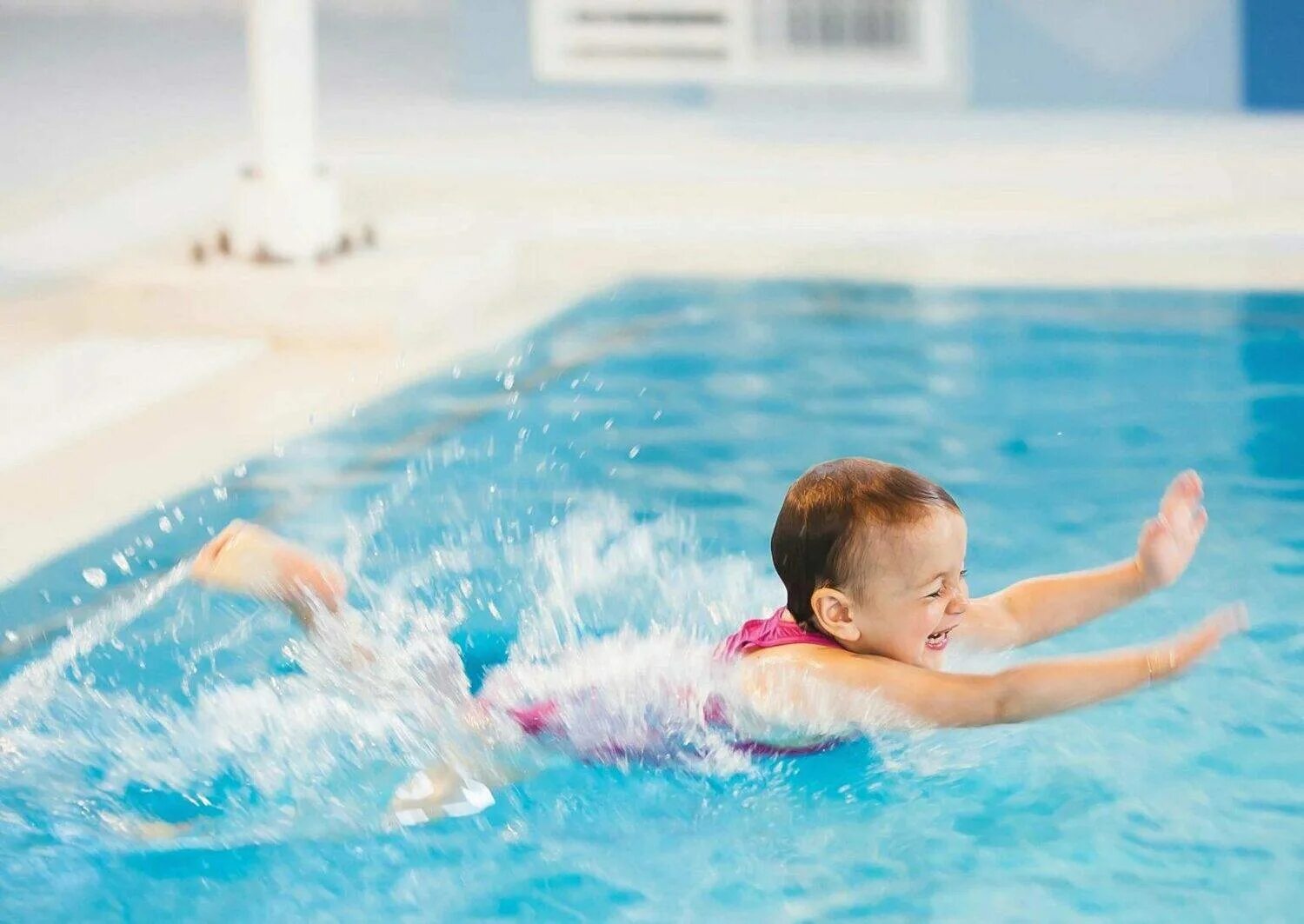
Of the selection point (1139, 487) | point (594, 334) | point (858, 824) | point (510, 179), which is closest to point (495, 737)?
point (858, 824)

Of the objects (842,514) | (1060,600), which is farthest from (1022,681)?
(1060,600)

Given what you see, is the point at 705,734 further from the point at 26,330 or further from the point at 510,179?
the point at 510,179

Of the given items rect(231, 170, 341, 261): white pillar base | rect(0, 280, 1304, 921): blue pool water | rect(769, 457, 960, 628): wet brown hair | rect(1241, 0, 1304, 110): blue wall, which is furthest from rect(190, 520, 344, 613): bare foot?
rect(1241, 0, 1304, 110): blue wall

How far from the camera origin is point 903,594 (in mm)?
2490

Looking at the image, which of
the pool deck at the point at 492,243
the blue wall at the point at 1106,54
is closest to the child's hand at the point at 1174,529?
the pool deck at the point at 492,243

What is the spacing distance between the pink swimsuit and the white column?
3.35 meters

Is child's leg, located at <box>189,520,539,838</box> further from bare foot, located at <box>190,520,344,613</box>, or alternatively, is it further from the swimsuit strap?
the swimsuit strap

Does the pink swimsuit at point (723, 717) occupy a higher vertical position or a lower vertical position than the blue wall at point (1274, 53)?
lower

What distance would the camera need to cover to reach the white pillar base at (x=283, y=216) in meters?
5.72

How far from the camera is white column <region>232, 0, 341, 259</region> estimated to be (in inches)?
221

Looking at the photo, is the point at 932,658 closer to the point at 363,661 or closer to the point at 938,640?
the point at 938,640

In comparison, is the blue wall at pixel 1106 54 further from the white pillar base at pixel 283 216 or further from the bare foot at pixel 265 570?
the bare foot at pixel 265 570

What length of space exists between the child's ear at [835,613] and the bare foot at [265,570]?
29.1 inches

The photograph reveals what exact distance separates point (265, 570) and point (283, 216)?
3142mm
